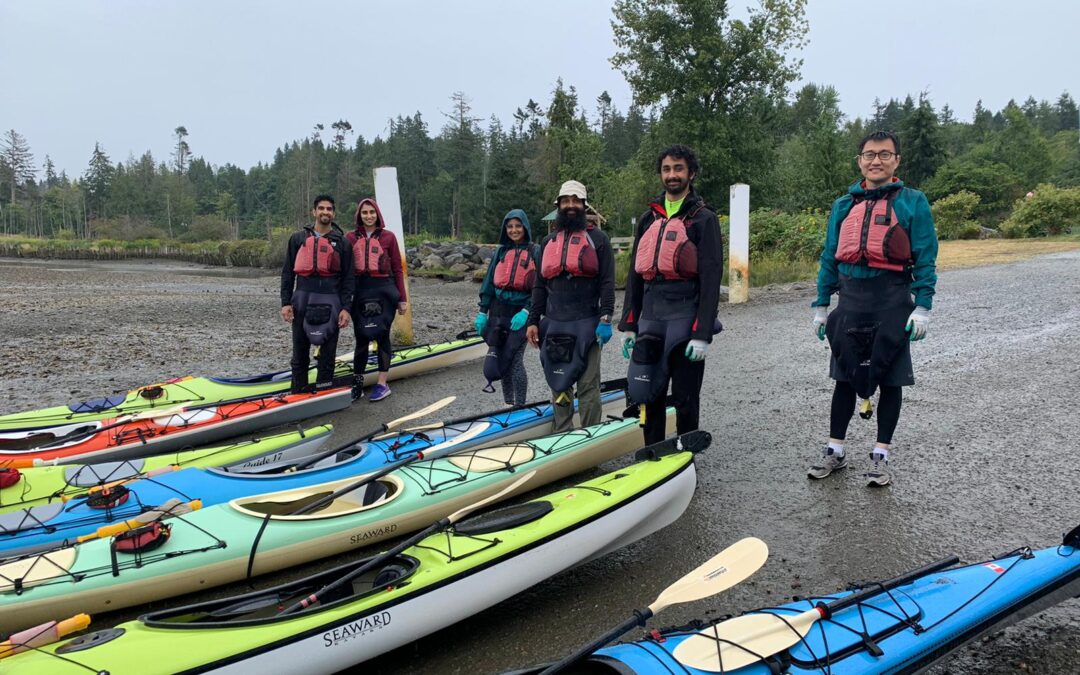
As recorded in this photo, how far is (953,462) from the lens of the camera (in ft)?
14.2

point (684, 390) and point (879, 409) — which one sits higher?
point (684, 390)

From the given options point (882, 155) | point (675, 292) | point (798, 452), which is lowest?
point (798, 452)

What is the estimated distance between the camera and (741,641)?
2.03m

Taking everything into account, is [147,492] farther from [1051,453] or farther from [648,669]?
[1051,453]

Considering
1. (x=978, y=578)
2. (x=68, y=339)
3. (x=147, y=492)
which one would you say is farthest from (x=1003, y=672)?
(x=68, y=339)

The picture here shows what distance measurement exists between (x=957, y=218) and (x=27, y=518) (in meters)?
27.4

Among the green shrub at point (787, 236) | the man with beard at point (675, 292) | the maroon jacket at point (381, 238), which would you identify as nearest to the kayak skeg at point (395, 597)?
the man with beard at point (675, 292)

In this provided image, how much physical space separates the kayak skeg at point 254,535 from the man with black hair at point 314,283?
9.87 ft

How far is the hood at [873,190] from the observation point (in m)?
3.62

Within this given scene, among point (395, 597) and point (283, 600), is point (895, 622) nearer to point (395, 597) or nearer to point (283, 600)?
point (395, 597)

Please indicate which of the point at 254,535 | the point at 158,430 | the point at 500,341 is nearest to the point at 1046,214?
the point at 500,341

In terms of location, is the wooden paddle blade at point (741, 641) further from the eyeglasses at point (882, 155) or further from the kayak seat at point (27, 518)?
the kayak seat at point (27, 518)

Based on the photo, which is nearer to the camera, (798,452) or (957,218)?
(798,452)

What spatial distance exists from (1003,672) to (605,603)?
5.05ft
